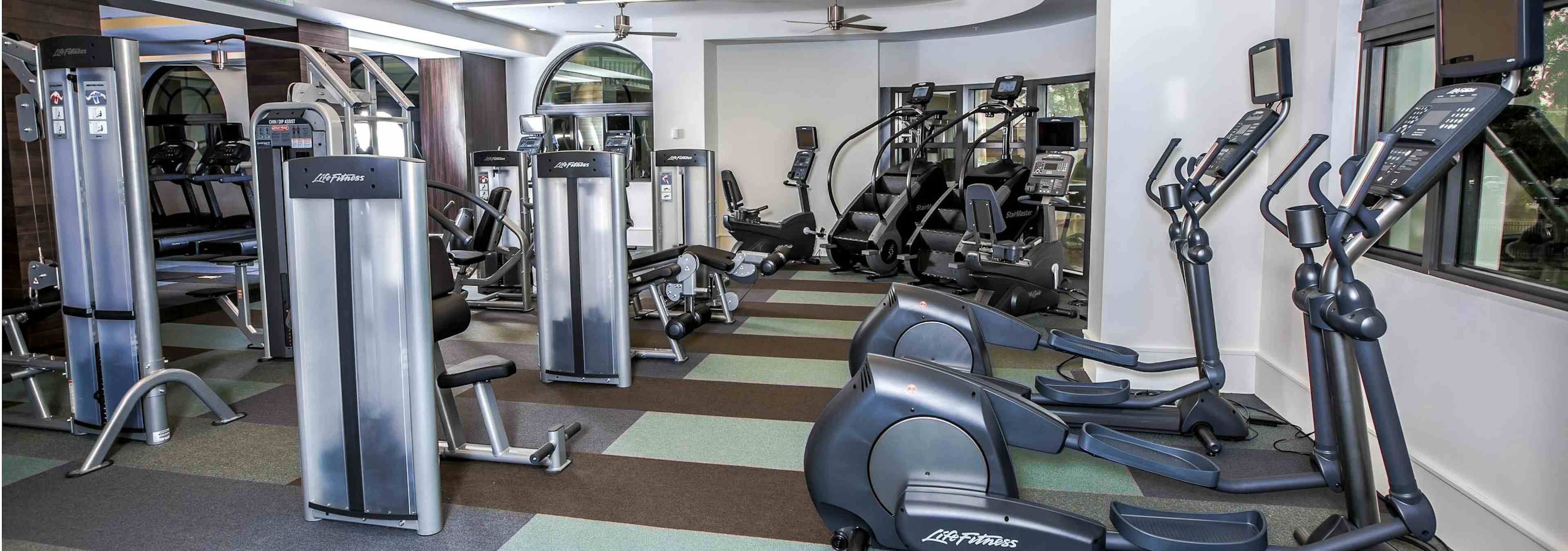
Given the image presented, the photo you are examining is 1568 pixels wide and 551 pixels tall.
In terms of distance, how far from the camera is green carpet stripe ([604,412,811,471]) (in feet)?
11.5

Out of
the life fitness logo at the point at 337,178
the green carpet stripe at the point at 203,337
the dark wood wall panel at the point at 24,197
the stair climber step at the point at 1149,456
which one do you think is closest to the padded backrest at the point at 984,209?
the stair climber step at the point at 1149,456

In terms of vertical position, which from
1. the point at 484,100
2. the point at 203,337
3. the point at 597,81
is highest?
the point at 597,81

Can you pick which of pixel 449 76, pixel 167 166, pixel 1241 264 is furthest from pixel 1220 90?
pixel 167 166

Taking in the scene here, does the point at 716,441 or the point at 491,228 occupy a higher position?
the point at 491,228

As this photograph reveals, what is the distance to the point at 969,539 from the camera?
7.34ft

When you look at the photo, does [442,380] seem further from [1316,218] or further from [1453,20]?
[1453,20]

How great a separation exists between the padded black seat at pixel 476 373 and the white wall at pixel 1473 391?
9.31 ft

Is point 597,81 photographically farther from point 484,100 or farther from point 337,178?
point 337,178

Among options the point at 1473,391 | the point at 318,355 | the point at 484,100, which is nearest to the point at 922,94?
the point at 484,100

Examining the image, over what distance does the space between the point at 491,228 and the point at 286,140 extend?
2112 mm

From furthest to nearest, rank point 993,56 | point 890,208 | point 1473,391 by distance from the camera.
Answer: point 993,56 < point 890,208 < point 1473,391

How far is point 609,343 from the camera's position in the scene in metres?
4.52

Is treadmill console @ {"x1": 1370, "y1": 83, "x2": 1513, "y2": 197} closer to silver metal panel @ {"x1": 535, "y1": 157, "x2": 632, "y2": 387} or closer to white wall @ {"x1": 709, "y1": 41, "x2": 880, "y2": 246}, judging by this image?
silver metal panel @ {"x1": 535, "y1": 157, "x2": 632, "y2": 387}

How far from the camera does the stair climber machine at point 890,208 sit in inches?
320
